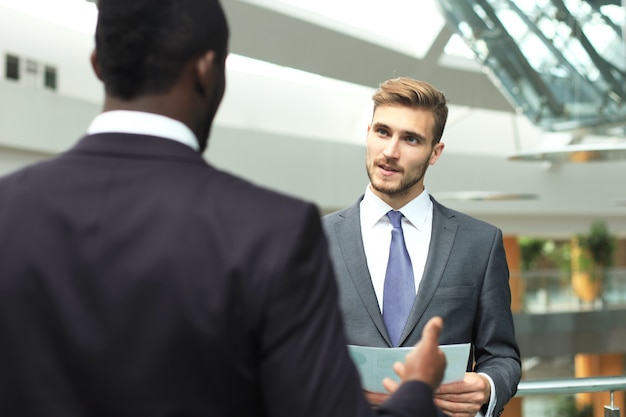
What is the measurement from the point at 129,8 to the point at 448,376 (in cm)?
125

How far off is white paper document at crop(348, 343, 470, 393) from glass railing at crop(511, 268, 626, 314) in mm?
17434

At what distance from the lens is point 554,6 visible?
46.1 feet

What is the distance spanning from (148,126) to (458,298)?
55.9 inches

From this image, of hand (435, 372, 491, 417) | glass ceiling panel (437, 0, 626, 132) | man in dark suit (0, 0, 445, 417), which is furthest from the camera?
glass ceiling panel (437, 0, 626, 132)

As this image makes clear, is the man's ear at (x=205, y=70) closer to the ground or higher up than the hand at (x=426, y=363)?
higher up

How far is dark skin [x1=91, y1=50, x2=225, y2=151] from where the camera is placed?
Result: 4.09ft

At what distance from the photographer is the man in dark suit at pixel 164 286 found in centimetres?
114

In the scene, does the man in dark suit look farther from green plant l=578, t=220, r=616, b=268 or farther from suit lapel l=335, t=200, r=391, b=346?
green plant l=578, t=220, r=616, b=268

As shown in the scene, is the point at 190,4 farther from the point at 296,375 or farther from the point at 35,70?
the point at 35,70

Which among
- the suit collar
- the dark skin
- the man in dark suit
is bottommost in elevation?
the man in dark suit

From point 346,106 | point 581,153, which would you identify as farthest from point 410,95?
point 346,106

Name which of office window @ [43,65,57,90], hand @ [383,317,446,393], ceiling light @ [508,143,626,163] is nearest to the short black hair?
hand @ [383,317,446,393]

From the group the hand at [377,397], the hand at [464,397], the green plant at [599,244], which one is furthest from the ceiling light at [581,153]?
the green plant at [599,244]

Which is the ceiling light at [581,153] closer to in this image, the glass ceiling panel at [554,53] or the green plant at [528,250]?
the glass ceiling panel at [554,53]
